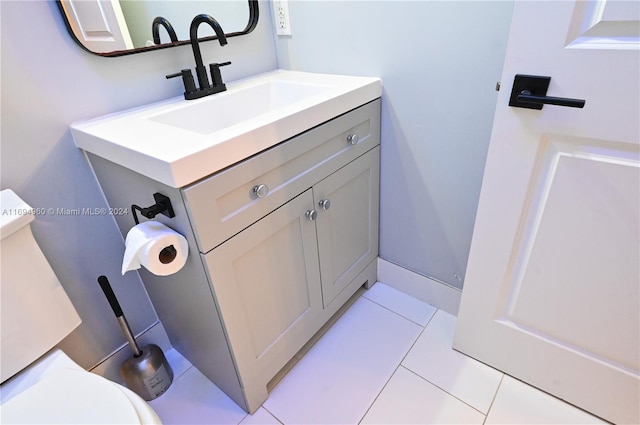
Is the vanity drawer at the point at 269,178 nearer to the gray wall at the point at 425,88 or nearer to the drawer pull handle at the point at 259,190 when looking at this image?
the drawer pull handle at the point at 259,190

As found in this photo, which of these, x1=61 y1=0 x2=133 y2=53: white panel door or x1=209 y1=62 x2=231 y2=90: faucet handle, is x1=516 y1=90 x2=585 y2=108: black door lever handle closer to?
x1=209 y1=62 x2=231 y2=90: faucet handle

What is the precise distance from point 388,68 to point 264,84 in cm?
45

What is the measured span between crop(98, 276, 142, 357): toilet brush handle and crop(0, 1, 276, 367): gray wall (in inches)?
4.0

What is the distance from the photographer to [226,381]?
1.21 m

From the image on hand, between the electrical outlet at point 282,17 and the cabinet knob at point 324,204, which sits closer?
the cabinet knob at point 324,204

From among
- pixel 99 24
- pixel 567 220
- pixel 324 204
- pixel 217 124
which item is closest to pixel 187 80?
pixel 217 124

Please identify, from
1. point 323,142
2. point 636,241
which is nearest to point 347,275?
point 323,142

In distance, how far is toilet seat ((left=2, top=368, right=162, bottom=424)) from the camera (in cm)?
81

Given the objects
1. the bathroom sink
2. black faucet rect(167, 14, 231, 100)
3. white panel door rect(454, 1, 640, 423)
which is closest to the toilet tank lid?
the bathroom sink

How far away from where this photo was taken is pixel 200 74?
1.20 m

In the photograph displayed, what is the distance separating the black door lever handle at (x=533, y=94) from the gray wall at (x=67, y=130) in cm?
96

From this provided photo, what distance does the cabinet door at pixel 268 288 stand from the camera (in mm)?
948

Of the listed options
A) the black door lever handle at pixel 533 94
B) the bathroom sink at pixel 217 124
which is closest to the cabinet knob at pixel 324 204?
the bathroom sink at pixel 217 124

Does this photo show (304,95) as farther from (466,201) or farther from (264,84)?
(466,201)
